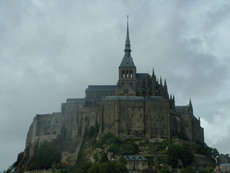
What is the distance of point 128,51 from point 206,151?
3462 centimetres

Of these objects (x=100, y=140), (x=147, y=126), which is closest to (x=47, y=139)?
(x=100, y=140)

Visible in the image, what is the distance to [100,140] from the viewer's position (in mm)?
109688

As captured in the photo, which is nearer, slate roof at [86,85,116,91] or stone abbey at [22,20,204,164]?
stone abbey at [22,20,204,164]

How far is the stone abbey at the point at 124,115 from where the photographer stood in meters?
112

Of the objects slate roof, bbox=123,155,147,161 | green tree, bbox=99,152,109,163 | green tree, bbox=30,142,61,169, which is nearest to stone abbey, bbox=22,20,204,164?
green tree, bbox=30,142,61,169

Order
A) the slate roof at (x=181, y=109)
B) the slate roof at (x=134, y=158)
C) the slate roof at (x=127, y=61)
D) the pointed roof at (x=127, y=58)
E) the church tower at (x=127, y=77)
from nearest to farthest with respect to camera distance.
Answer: the slate roof at (x=134, y=158) → the church tower at (x=127, y=77) → the slate roof at (x=181, y=109) → the slate roof at (x=127, y=61) → the pointed roof at (x=127, y=58)

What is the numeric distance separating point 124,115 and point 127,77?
48.2 feet

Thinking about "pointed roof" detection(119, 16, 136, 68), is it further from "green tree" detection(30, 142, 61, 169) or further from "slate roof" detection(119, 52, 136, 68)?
"green tree" detection(30, 142, 61, 169)

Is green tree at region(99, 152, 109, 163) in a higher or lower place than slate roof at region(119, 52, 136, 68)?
lower

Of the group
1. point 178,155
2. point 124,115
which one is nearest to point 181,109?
point 124,115

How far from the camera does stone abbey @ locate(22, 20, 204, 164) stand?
369 feet

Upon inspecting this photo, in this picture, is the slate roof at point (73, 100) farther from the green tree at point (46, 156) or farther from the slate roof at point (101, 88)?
the green tree at point (46, 156)

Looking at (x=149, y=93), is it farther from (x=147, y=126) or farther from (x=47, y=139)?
(x=47, y=139)

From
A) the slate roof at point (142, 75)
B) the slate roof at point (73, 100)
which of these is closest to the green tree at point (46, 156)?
the slate roof at point (73, 100)
